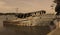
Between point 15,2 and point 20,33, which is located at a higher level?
point 15,2

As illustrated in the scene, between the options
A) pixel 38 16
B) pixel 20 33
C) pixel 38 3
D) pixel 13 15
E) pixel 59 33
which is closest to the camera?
pixel 59 33

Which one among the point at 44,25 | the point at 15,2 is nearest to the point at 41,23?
the point at 44,25

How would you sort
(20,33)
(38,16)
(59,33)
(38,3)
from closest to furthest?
(59,33), (20,33), (38,16), (38,3)

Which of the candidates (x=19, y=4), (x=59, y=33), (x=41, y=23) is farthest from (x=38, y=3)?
(x=59, y=33)

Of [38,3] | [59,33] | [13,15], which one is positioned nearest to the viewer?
[59,33]

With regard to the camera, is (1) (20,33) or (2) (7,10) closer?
(1) (20,33)

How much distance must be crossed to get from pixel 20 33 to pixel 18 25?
45 cm

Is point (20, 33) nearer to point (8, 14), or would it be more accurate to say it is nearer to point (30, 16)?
point (30, 16)

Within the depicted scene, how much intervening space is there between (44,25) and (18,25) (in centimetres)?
70

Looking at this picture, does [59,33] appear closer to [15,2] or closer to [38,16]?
[38,16]

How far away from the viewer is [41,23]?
696 centimetres

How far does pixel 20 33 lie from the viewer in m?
6.66

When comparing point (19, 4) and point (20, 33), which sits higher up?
point (19, 4)

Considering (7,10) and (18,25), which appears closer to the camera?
(18,25)
